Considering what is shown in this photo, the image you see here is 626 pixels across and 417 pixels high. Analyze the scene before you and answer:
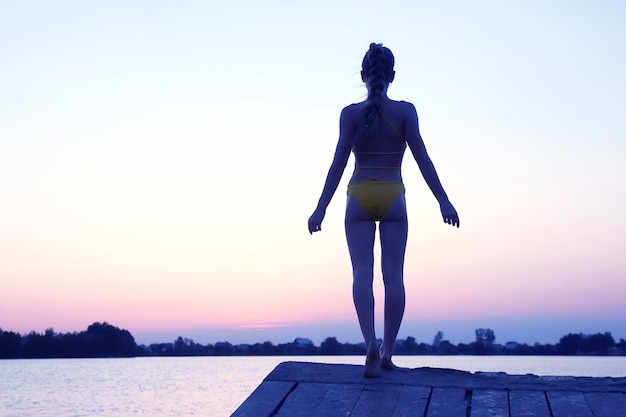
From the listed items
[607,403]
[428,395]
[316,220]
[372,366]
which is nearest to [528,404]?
[607,403]

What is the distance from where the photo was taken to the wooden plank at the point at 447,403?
649 cm

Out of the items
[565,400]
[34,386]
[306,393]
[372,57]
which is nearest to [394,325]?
[306,393]

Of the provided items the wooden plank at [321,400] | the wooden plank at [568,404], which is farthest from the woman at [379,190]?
the wooden plank at [568,404]

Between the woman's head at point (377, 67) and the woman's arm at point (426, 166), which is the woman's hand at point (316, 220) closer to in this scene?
the woman's arm at point (426, 166)

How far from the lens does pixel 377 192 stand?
7754mm

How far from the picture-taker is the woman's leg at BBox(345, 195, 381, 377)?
7.76 metres

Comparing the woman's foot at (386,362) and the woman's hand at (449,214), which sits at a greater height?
the woman's hand at (449,214)

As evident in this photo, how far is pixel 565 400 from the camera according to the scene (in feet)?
21.8

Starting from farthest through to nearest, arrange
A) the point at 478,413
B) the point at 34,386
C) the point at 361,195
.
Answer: the point at 34,386 → the point at 361,195 → the point at 478,413

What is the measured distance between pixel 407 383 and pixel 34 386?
96.3 m

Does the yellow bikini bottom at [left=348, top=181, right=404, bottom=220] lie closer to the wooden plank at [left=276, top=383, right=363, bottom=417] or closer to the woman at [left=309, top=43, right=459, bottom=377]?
the woman at [left=309, top=43, right=459, bottom=377]

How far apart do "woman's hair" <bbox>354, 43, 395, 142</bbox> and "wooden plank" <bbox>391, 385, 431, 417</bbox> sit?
2.31 metres

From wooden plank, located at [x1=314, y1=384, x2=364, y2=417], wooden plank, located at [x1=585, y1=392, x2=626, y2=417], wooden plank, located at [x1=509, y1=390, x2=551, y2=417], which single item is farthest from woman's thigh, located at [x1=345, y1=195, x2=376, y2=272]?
wooden plank, located at [x1=585, y1=392, x2=626, y2=417]

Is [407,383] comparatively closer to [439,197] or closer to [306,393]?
[306,393]
